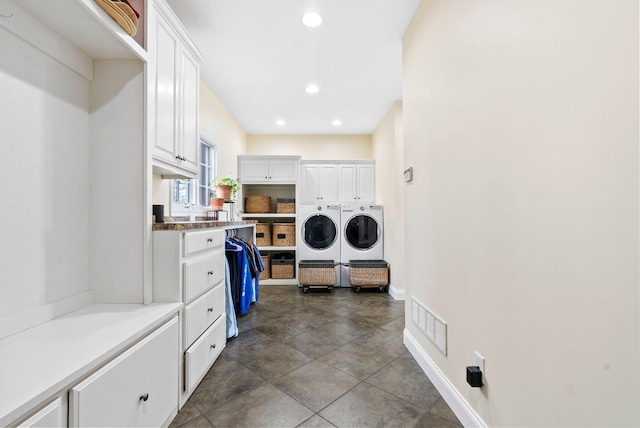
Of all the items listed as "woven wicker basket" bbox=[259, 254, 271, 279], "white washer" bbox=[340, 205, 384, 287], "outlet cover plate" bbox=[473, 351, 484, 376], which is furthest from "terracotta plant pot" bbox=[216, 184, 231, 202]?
"outlet cover plate" bbox=[473, 351, 484, 376]

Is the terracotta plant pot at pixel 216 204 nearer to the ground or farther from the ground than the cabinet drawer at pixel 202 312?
farther from the ground

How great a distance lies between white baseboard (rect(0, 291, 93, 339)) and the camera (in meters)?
1.03

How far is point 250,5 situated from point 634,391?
2612mm

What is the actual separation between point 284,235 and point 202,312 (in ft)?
9.00

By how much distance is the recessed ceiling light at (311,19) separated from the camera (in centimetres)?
204

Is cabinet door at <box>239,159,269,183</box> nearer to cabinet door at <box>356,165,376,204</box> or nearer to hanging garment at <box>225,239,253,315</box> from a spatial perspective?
cabinet door at <box>356,165,376,204</box>

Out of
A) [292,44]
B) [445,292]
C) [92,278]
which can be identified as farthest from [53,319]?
[292,44]

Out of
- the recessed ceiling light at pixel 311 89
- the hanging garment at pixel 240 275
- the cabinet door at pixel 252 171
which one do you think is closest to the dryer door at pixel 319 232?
the cabinet door at pixel 252 171

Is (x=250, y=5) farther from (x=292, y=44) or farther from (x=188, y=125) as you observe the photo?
(x=188, y=125)

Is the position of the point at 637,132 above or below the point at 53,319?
above

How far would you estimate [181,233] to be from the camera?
152 centimetres

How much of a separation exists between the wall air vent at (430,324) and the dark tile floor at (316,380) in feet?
0.92

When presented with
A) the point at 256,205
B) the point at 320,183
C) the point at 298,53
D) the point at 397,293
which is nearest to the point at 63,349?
the point at 298,53

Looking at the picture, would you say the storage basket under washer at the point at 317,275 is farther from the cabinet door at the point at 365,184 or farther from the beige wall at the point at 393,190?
the cabinet door at the point at 365,184
